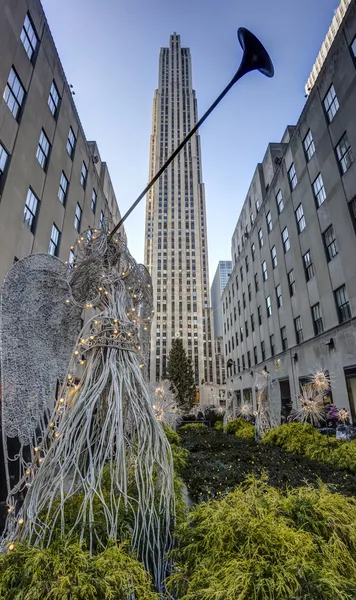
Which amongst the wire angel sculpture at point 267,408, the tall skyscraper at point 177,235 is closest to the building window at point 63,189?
the wire angel sculpture at point 267,408

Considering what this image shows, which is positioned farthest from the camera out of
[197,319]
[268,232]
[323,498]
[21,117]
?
[197,319]

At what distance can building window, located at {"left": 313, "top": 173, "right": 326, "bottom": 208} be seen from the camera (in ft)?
50.9

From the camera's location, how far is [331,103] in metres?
14.6

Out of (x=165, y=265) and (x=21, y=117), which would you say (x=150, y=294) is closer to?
(x=21, y=117)

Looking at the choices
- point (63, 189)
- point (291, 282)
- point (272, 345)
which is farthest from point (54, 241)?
point (272, 345)

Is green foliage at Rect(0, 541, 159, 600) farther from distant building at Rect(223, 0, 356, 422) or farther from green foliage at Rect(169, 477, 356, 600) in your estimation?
distant building at Rect(223, 0, 356, 422)

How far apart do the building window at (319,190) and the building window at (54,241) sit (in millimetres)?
13833

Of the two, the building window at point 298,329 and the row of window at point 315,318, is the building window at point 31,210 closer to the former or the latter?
the row of window at point 315,318

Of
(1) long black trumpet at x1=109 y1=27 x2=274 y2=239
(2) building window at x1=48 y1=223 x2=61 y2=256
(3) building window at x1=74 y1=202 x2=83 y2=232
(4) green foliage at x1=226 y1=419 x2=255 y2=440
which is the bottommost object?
(4) green foliage at x1=226 y1=419 x2=255 y2=440

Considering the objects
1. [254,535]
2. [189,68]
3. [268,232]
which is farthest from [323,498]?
[189,68]

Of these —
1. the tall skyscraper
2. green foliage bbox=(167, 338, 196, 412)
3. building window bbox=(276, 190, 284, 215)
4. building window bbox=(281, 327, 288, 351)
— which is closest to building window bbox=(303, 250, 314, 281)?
building window bbox=(281, 327, 288, 351)

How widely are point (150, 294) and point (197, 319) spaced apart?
78.8 metres

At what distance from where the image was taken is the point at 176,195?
9181cm

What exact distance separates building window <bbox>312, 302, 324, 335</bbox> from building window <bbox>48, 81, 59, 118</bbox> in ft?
54.4
